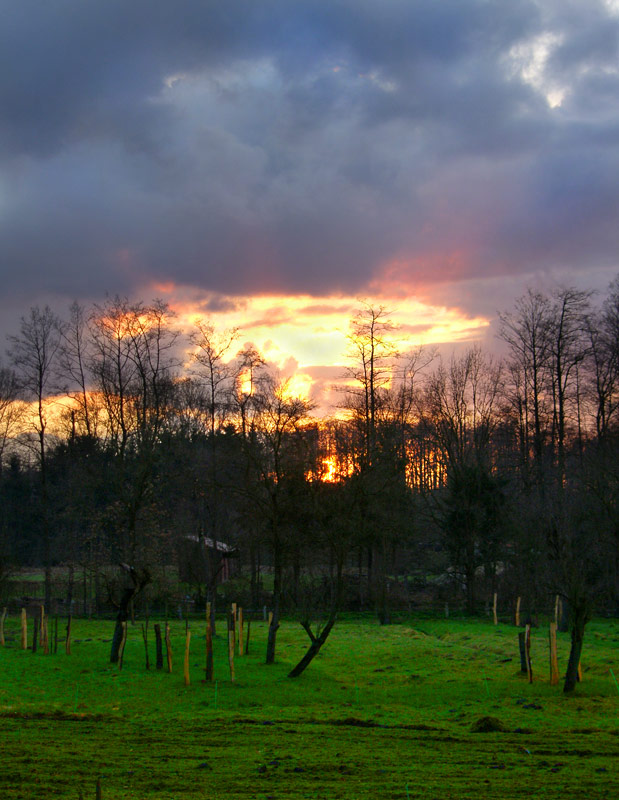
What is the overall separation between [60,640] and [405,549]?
2436cm

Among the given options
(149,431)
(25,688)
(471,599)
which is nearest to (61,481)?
(149,431)

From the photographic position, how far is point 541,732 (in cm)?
1370

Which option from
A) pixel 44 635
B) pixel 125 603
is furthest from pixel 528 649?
pixel 44 635

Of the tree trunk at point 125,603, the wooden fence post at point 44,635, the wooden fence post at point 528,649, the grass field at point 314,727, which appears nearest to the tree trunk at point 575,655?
the grass field at point 314,727

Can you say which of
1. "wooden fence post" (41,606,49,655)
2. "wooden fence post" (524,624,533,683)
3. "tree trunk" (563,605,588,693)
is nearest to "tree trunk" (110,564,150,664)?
"wooden fence post" (41,606,49,655)

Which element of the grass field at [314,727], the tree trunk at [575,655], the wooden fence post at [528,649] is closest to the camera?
the grass field at [314,727]

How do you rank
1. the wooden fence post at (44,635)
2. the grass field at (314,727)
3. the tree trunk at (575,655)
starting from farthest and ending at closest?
the wooden fence post at (44,635)
the tree trunk at (575,655)
the grass field at (314,727)

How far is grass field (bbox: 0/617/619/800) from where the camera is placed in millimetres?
10297

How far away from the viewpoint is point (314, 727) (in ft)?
47.0

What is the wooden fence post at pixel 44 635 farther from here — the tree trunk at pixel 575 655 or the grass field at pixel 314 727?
the tree trunk at pixel 575 655

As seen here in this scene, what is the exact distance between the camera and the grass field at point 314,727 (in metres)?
10.3

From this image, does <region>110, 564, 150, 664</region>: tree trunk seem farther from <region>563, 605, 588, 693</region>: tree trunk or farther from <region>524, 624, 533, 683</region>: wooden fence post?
<region>563, 605, 588, 693</region>: tree trunk

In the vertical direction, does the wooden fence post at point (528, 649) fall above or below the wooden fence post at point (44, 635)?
above

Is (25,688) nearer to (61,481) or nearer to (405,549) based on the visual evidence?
(405,549)
